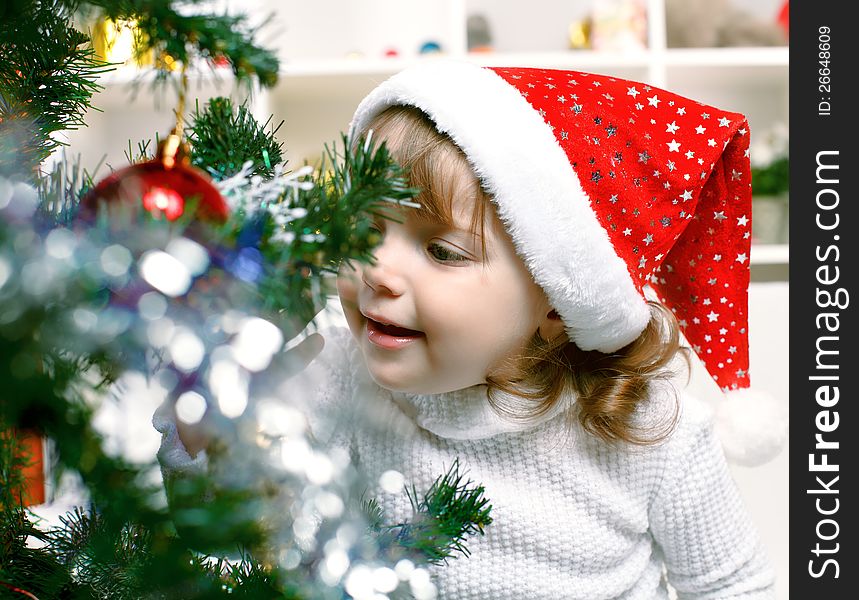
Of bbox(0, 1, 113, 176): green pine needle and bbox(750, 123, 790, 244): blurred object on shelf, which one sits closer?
bbox(0, 1, 113, 176): green pine needle

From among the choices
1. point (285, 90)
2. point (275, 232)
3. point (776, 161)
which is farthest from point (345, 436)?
point (776, 161)

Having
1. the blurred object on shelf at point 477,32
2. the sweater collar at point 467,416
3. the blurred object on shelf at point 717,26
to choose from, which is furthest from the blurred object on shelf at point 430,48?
the sweater collar at point 467,416

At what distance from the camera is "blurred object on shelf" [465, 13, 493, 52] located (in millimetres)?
1756

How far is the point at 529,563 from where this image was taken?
745mm

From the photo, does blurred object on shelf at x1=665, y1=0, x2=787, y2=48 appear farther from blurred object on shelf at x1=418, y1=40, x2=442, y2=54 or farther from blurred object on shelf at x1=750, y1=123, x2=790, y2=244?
blurred object on shelf at x1=418, y1=40, x2=442, y2=54

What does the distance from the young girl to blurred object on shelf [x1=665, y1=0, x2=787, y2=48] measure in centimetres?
116

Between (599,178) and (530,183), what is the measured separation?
0.09 metres

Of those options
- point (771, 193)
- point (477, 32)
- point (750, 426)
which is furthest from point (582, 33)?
point (750, 426)

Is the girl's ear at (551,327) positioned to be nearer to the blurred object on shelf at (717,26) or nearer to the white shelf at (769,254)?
the white shelf at (769,254)

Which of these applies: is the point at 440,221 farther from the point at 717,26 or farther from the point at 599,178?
the point at 717,26

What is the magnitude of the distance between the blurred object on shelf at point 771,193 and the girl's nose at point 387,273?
51.6 inches

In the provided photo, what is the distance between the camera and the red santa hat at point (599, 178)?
58 centimetres

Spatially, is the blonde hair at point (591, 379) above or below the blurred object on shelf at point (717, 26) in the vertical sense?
below

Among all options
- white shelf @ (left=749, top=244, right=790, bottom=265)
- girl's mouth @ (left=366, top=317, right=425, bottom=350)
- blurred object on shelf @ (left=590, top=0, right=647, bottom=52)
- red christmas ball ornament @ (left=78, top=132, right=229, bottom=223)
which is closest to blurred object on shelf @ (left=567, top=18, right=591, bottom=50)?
blurred object on shelf @ (left=590, top=0, right=647, bottom=52)
